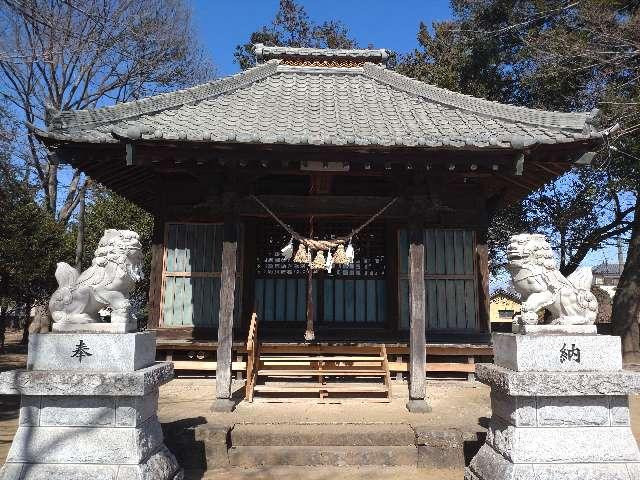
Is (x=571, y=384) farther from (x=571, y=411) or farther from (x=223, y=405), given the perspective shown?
(x=223, y=405)

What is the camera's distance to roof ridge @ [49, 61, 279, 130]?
6.84m

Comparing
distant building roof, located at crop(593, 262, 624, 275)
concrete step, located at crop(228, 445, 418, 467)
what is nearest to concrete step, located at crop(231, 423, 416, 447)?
concrete step, located at crop(228, 445, 418, 467)

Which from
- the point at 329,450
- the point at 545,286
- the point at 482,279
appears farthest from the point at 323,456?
the point at 482,279

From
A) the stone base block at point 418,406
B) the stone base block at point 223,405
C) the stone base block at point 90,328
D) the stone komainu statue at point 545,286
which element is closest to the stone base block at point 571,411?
the stone komainu statue at point 545,286

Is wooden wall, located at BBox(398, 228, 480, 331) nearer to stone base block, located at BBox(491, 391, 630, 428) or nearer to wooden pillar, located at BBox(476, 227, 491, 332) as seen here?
wooden pillar, located at BBox(476, 227, 491, 332)

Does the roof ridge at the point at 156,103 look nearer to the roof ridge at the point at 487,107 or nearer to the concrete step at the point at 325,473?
the roof ridge at the point at 487,107

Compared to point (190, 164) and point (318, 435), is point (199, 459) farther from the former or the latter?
point (190, 164)

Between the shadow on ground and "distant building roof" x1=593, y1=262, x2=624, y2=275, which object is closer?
the shadow on ground

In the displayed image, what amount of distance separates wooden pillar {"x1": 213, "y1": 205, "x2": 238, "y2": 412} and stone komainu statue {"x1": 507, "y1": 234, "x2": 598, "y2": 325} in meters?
3.93

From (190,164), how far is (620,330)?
12.7 meters

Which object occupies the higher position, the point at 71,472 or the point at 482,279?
the point at 482,279

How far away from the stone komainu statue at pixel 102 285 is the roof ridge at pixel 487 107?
6109 millimetres

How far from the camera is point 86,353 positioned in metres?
4.32

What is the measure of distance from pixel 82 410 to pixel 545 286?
4.48m
